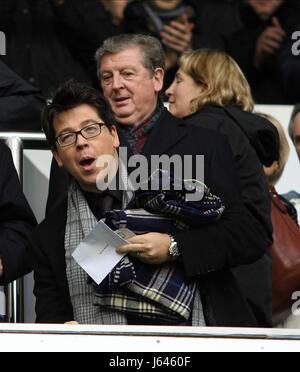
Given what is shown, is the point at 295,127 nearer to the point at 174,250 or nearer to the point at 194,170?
the point at 194,170

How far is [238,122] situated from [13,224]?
3.65 ft

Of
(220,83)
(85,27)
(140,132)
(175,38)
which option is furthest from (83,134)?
(175,38)

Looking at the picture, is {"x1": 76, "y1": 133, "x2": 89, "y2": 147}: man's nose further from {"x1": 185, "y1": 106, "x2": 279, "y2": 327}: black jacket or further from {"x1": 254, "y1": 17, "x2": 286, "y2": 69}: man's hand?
{"x1": 254, "y1": 17, "x2": 286, "y2": 69}: man's hand

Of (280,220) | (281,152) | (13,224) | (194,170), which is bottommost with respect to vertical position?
(280,220)

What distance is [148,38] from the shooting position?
6.57m

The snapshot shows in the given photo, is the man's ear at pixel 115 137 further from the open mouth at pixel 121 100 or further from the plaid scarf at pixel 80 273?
the open mouth at pixel 121 100

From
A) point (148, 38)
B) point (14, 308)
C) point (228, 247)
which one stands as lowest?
point (14, 308)

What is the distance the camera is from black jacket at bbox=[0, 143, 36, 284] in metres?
6.22

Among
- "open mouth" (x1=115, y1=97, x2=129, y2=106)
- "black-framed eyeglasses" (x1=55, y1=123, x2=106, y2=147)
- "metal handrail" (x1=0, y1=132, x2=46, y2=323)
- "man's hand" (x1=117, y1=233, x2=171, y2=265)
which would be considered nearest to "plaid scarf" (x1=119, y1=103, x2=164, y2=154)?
"open mouth" (x1=115, y1=97, x2=129, y2=106)

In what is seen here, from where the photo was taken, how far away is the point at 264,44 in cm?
855

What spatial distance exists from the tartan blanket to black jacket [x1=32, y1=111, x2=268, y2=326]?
7cm

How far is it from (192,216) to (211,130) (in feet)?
1.79

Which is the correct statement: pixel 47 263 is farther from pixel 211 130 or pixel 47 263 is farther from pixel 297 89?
pixel 297 89

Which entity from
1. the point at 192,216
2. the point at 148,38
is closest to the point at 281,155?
the point at 148,38
